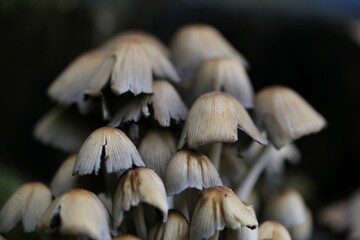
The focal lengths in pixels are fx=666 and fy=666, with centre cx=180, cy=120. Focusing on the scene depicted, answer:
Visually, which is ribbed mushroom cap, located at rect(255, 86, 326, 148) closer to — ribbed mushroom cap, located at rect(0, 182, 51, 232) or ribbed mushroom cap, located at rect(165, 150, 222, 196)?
ribbed mushroom cap, located at rect(165, 150, 222, 196)

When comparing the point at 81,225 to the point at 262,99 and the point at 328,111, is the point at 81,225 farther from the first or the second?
the point at 328,111

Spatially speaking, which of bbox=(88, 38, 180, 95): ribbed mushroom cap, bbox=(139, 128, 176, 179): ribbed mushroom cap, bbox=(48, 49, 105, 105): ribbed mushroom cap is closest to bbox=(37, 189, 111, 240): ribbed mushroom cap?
bbox=(139, 128, 176, 179): ribbed mushroom cap

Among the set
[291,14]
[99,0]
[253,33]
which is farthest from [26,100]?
→ [291,14]

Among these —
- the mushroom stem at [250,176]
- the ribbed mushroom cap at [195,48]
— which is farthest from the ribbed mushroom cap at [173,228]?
the ribbed mushroom cap at [195,48]

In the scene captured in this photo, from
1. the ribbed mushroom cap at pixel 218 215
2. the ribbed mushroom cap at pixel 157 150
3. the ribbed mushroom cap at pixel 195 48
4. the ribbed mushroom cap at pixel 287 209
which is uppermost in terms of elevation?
the ribbed mushroom cap at pixel 195 48

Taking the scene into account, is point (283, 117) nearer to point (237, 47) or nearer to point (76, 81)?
point (76, 81)

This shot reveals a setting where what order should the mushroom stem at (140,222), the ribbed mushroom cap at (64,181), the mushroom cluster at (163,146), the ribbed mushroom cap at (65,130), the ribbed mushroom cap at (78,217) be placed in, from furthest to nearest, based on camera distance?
the ribbed mushroom cap at (65,130) → the ribbed mushroom cap at (64,181) → the mushroom stem at (140,222) → the mushroom cluster at (163,146) → the ribbed mushroom cap at (78,217)

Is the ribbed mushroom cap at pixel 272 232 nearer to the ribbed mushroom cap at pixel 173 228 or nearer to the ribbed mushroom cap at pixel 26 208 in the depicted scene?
the ribbed mushroom cap at pixel 173 228
